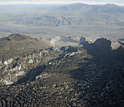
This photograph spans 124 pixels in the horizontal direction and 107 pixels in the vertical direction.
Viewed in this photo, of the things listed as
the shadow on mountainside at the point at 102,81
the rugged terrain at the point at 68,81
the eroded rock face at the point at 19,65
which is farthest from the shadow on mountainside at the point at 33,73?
the shadow on mountainside at the point at 102,81

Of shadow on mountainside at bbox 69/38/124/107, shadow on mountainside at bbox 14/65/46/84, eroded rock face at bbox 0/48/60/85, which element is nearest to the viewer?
shadow on mountainside at bbox 69/38/124/107

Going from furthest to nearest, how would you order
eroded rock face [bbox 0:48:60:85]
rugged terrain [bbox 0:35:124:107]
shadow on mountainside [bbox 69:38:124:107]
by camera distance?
eroded rock face [bbox 0:48:60:85] → rugged terrain [bbox 0:35:124:107] → shadow on mountainside [bbox 69:38:124:107]

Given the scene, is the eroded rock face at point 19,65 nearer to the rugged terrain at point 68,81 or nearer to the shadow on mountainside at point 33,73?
the rugged terrain at point 68,81

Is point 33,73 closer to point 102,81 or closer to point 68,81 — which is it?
point 68,81

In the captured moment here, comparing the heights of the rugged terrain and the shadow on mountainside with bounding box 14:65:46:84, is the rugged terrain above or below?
above

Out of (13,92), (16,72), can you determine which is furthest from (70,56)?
(13,92)

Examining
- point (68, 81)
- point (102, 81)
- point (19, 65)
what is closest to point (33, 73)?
point (19, 65)

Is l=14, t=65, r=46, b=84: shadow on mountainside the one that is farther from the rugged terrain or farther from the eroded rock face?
the eroded rock face

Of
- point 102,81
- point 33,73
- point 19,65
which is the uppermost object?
point 102,81

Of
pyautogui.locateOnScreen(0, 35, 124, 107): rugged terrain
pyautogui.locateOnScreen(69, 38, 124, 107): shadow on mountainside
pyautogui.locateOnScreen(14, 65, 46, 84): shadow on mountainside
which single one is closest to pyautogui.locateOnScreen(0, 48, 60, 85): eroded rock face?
pyautogui.locateOnScreen(0, 35, 124, 107): rugged terrain
